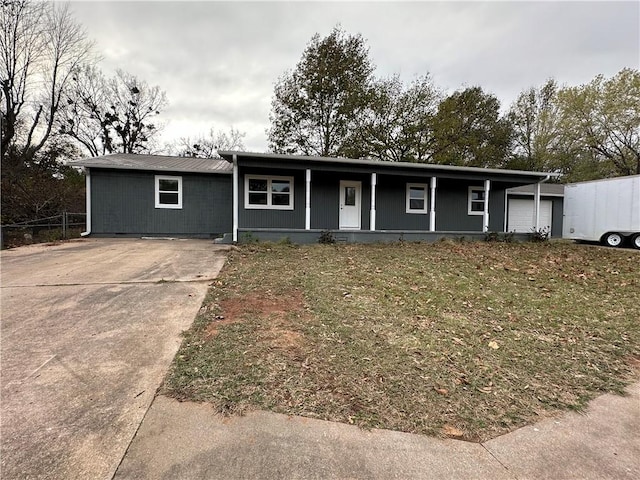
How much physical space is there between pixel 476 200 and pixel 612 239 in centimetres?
511

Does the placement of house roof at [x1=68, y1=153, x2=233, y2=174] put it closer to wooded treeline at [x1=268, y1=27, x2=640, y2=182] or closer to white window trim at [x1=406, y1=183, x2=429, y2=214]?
white window trim at [x1=406, y1=183, x2=429, y2=214]

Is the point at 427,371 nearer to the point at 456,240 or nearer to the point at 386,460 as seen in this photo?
the point at 386,460

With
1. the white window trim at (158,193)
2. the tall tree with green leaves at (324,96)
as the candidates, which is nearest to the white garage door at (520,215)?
the tall tree with green leaves at (324,96)

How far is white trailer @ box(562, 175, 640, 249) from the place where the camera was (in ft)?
39.1

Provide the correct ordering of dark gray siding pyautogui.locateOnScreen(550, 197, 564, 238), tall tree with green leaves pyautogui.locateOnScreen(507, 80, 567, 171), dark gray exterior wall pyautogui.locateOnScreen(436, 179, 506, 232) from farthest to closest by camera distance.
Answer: tall tree with green leaves pyautogui.locateOnScreen(507, 80, 567, 171) → dark gray siding pyautogui.locateOnScreen(550, 197, 564, 238) → dark gray exterior wall pyautogui.locateOnScreen(436, 179, 506, 232)

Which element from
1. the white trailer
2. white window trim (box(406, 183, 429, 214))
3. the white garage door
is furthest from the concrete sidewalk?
the white garage door

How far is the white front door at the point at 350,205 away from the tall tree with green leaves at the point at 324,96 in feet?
27.4

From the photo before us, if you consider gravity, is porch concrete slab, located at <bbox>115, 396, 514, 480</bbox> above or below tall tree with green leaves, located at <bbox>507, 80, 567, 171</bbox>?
below

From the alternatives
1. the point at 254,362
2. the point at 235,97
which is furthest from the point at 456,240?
the point at 235,97

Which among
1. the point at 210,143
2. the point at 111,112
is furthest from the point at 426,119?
the point at 111,112

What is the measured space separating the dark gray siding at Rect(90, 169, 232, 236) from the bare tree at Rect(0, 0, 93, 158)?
9.57 metres

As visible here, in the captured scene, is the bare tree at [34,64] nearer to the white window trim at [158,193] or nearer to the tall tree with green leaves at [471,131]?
the white window trim at [158,193]

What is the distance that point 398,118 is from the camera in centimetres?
2134

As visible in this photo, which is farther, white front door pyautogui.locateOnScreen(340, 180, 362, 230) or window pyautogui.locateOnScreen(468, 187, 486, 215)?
window pyautogui.locateOnScreen(468, 187, 486, 215)
